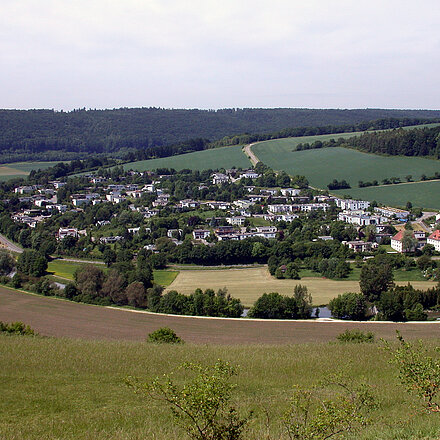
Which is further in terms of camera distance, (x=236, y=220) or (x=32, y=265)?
(x=236, y=220)

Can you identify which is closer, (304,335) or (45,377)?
(45,377)

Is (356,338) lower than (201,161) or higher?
lower

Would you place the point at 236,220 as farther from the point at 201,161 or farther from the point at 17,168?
the point at 17,168

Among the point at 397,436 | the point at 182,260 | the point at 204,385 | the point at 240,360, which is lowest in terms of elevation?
the point at 182,260

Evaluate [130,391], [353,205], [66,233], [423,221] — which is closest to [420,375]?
[130,391]

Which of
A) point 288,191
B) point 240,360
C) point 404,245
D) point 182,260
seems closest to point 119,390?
point 240,360

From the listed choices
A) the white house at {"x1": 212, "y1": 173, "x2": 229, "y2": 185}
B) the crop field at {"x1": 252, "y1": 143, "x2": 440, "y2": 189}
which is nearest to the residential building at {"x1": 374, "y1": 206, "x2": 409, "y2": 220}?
the crop field at {"x1": 252, "y1": 143, "x2": 440, "y2": 189}

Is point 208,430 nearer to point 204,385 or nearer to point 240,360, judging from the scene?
point 204,385

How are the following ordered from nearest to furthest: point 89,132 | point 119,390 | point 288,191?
point 119,390
point 288,191
point 89,132
